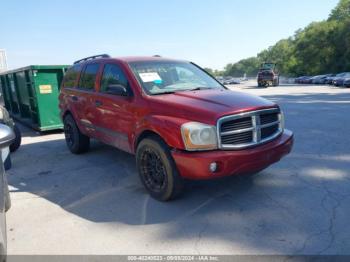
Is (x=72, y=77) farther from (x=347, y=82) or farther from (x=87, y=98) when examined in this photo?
(x=347, y=82)

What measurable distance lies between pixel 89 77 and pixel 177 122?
8.82 ft

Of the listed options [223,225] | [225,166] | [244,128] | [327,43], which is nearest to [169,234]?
[223,225]

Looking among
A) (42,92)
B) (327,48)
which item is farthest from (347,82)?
(327,48)

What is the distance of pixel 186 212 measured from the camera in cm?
363

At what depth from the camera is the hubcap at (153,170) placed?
12.6ft

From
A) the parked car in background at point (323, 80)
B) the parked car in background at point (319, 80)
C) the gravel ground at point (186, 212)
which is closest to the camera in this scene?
the gravel ground at point (186, 212)

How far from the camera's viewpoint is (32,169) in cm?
562

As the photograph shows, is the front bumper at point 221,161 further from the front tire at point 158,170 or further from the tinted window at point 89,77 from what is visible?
the tinted window at point 89,77

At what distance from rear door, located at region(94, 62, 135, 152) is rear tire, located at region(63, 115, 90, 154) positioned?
3.72 ft

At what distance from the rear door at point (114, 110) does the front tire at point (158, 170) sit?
1.55ft

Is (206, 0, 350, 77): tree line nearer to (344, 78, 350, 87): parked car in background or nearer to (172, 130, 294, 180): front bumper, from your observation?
(344, 78, 350, 87): parked car in background

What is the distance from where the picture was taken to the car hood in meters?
→ 3.45

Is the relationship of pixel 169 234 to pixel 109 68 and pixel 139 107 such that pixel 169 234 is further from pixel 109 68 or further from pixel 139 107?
pixel 109 68

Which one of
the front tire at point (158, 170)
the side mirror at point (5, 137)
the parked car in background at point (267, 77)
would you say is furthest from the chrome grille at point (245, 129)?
the parked car in background at point (267, 77)
